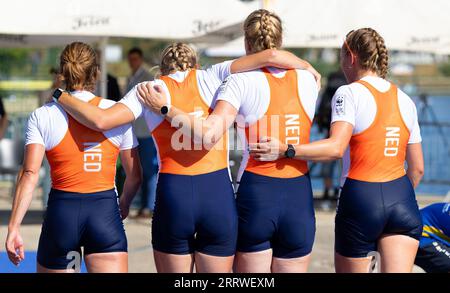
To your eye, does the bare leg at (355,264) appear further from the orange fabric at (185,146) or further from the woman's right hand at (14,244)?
the woman's right hand at (14,244)

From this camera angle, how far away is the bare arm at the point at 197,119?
15.2ft

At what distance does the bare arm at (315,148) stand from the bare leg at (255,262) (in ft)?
1.72

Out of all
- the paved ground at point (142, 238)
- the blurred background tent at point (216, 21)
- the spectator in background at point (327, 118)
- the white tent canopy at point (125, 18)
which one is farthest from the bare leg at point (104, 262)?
the spectator in background at point (327, 118)

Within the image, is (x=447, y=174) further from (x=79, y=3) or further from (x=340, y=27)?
(x=79, y=3)

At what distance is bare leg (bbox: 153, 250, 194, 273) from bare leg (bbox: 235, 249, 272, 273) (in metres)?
0.28

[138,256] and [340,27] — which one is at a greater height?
[340,27]

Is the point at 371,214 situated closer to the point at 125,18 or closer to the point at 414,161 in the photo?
the point at 414,161

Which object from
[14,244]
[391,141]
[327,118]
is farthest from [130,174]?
[327,118]

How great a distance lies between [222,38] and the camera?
10.5m

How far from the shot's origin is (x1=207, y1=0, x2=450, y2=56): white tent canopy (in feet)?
33.9

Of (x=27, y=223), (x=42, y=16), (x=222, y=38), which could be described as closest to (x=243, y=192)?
(x=42, y=16)

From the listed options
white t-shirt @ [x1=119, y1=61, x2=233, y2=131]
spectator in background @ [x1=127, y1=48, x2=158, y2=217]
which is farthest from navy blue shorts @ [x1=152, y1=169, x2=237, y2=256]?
spectator in background @ [x1=127, y1=48, x2=158, y2=217]

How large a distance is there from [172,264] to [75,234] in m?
0.52
